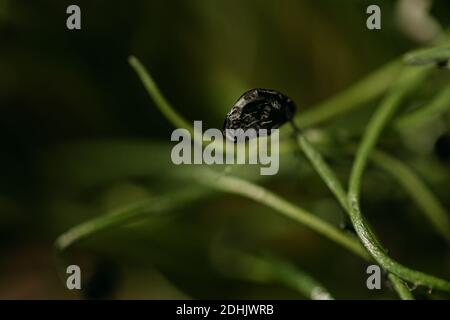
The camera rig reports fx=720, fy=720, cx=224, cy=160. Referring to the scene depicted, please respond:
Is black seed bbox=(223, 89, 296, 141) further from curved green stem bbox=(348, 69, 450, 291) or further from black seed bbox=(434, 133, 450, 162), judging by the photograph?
black seed bbox=(434, 133, 450, 162)

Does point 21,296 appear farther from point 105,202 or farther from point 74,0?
point 74,0

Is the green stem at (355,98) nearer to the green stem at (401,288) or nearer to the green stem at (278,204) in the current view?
the green stem at (278,204)

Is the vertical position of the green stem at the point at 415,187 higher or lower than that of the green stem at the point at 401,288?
higher

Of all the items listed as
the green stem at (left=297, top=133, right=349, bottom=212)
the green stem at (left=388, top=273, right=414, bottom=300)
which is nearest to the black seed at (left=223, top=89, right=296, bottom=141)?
the green stem at (left=297, top=133, right=349, bottom=212)

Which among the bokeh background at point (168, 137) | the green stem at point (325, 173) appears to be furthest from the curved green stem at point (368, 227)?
the bokeh background at point (168, 137)

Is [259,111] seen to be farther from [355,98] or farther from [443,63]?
[355,98]

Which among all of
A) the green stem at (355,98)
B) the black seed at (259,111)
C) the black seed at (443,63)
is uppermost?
the green stem at (355,98)
